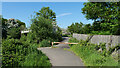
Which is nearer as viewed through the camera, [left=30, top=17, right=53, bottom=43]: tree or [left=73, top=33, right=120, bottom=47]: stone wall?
[left=73, top=33, right=120, bottom=47]: stone wall

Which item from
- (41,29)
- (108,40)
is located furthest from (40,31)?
(108,40)

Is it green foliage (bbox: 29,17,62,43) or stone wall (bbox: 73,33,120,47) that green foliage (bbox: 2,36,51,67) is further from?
green foliage (bbox: 29,17,62,43)

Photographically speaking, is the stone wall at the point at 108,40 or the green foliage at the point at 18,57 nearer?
the green foliage at the point at 18,57

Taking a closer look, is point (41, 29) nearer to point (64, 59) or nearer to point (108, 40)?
point (64, 59)

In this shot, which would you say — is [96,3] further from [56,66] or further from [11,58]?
[11,58]

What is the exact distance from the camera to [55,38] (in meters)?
16.9

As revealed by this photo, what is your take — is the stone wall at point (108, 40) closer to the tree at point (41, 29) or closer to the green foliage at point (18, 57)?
the green foliage at point (18, 57)

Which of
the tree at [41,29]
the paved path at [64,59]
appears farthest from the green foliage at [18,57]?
the tree at [41,29]

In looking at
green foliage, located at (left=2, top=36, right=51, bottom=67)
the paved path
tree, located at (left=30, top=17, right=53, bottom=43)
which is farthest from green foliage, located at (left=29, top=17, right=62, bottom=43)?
green foliage, located at (left=2, top=36, right=51, bottom=67)

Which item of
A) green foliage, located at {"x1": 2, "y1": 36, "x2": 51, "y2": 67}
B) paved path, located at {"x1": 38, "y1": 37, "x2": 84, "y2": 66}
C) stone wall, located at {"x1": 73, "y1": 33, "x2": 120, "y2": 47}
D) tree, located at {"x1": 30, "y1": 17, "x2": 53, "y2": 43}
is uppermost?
tree, located at {"x1": 30, "y1": 17, "x2": 53, "y2": 43}

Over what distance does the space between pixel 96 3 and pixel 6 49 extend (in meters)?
9.62

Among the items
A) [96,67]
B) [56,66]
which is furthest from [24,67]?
[96,67]

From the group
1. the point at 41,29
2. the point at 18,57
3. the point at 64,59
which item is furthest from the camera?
the point at 41,29

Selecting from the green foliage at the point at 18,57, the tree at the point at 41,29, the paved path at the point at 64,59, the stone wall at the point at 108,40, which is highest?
the tree at the point at 41,29
